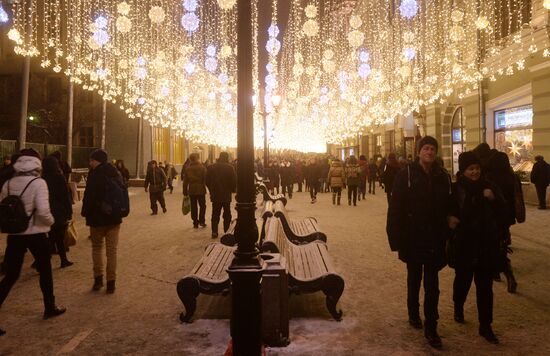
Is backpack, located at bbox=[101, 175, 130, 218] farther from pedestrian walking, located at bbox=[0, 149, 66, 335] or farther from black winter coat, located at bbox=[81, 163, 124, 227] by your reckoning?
pedestrian walking, located at bbox=[0, 149, 66, 335]

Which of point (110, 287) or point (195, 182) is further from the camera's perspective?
point (195, 182)

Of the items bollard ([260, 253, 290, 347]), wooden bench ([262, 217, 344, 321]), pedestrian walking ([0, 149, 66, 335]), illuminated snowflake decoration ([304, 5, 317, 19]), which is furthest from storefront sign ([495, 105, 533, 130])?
pedestrian walking ([0, 149, 66, 335])

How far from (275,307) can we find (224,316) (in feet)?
3.71

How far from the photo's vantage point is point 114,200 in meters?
6.72

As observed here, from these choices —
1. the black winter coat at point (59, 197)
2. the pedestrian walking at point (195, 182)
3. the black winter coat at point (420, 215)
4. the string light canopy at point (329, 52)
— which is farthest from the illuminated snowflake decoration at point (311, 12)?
the black winter coat at point (420, 215)

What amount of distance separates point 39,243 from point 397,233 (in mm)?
4011

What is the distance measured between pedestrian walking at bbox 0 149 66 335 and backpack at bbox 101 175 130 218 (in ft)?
3.89

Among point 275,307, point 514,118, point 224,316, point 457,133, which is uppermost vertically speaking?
point 457,133

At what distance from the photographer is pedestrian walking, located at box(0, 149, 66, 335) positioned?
5.24 meters

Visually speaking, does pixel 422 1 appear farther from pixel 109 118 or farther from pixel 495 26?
pixel 109 118

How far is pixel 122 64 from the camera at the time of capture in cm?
1723

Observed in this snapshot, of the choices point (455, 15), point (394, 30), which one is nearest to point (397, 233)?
point (455, 15)

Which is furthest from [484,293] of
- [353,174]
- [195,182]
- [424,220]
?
[353,174]

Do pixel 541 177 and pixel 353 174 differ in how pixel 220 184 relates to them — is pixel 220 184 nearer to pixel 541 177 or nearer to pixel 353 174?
pixel 353 174
